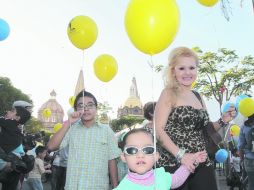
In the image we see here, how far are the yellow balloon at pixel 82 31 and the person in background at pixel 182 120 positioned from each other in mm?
1913

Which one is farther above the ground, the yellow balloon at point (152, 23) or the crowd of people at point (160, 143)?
the yellow balloon at point (152, 23)

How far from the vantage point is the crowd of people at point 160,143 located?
2.50m

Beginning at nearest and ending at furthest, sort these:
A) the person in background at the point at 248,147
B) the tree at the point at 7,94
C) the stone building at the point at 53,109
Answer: the person in background at the point at 248,147
the tree at the point at 7,94
the stone building at the point at 53,109

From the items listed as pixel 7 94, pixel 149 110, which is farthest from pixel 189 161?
pixel 7 94

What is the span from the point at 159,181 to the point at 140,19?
1.30 meters

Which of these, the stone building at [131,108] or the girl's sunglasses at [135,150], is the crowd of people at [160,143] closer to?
the girl's sunglasses at [135,150]

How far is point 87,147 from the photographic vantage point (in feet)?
11.7

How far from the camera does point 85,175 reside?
3.44 m

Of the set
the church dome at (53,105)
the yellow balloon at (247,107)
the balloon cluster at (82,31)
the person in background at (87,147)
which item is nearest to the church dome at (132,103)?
the church dome at (53,105)

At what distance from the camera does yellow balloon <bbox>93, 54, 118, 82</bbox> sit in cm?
608

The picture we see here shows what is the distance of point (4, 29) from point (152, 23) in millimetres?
4045

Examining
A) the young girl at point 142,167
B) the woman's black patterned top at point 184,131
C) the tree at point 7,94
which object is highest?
the tree at point 7,94

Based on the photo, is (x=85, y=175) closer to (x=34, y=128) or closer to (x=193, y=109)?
(x=193, y=109)

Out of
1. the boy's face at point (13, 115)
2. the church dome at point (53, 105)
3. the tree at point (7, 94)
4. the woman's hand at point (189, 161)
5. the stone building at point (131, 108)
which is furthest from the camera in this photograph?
the church dome at point (53, 105)
